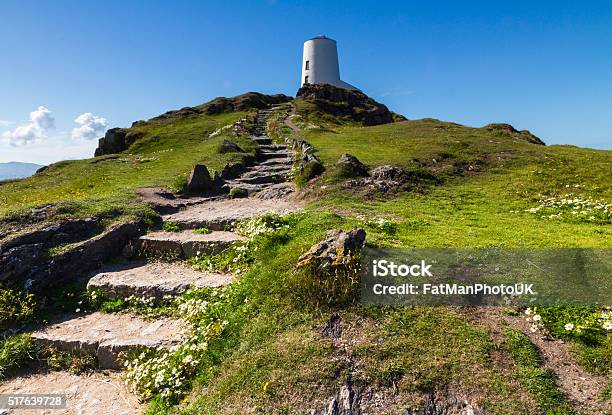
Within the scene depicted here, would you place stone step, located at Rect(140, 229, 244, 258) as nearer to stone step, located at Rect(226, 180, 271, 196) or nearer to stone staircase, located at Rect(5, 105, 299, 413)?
stone staircase, located at Rect(5, 105, 299, 413)

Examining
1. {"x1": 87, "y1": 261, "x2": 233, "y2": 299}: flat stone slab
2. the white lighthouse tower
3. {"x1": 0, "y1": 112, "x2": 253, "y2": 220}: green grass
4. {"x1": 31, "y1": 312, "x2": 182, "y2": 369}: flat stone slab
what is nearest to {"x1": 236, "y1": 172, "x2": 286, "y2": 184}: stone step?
{"x1": 0, "y1": 112, "x2": 253, "y2": 220}: green grass

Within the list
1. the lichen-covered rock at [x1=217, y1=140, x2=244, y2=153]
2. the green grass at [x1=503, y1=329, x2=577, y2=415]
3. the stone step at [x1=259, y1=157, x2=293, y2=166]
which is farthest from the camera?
the lichen-covered rock at [x1=217, y1=140, x2=244, y2=153]

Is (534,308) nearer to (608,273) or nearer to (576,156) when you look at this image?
(608,273)

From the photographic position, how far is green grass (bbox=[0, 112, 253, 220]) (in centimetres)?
1512

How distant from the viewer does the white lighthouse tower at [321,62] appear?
97.4 m

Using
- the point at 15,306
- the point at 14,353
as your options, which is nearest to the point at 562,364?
the point at 14,353

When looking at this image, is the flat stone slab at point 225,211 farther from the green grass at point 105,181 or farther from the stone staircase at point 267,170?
the stone staircase at point 267,170

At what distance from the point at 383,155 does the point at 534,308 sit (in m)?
22.4

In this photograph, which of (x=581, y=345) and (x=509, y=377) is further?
(x=581, y=345)

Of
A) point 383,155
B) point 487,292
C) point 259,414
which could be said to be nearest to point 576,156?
point 383,155

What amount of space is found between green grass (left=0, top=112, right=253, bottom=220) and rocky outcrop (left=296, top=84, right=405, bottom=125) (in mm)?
39005

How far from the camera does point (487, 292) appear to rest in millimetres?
8195

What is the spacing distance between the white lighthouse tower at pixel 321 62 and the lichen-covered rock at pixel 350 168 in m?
82.3

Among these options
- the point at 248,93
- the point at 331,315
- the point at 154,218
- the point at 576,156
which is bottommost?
the point at 331,315
